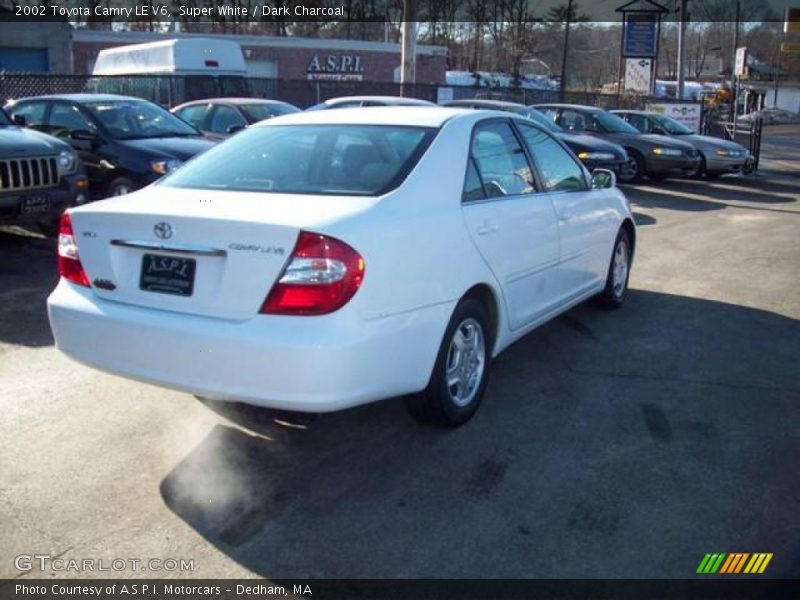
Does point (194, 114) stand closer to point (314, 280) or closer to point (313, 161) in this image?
point (313, 161)

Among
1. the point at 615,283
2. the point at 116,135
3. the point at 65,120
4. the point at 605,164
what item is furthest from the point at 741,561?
the point at 605,164

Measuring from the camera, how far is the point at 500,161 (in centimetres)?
489

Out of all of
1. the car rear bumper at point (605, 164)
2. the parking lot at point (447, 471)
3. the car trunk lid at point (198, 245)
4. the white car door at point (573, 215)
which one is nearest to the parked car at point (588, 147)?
the car rear bumper at point (605, 164)

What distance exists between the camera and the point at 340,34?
199 ft

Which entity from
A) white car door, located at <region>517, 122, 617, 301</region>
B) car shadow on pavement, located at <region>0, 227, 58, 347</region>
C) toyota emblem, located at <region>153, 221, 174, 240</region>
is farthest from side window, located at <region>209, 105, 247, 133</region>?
toyota emblem, located at <region>153, 221, 174, 240</region>

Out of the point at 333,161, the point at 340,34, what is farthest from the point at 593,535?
the point at 340,34

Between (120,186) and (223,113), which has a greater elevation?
(223,113)

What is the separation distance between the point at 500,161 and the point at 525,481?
6.50ft

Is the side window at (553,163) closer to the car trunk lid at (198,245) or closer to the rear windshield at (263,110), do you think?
the car trunk lid at (198,245)

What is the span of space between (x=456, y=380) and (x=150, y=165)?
631 centimetres

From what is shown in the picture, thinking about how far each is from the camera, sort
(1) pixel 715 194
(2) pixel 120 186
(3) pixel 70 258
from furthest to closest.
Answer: (1) pixel 715 194 < (2) pixel 120 186 < (3) pixel 70 258

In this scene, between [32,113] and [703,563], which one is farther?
[32,113]

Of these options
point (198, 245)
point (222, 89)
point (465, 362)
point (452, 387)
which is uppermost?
point (222, 89)

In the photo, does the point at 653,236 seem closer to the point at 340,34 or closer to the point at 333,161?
the point at 333,161
